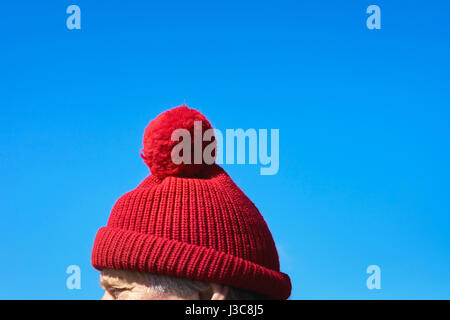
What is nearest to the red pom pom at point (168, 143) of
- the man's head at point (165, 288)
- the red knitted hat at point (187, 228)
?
the red knitted hat at point (187, 228)

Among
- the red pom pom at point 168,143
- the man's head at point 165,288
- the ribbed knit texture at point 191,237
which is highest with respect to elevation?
the red pom pom at point 168,143

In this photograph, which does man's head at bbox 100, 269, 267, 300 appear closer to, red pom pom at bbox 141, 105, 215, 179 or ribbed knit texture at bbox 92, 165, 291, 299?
ribbed knit texture at bbox 92, 165, 291, 299

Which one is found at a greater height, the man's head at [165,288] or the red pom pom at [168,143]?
the red pom pom at [168,143]

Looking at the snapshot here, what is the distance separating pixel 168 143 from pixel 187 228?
585mm

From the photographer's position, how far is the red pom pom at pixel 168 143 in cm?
445

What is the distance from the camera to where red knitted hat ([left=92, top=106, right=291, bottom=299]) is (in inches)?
161

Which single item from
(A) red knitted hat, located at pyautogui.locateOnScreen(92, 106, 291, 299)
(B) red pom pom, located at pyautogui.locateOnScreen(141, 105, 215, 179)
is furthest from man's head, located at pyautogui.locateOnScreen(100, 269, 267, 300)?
(B) red pom pom, located at pyautogui.locateOnScreen(141, 105, 215, 179)

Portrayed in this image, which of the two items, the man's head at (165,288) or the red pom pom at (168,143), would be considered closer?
the man's head at (165,288)

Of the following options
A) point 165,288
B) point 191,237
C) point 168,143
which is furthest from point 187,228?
point 168,143

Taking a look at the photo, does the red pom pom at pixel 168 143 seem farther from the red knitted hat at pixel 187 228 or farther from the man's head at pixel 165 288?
the man's head at pixel 165 288

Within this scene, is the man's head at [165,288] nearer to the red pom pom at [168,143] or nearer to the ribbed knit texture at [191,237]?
the ribbed knit texture at [191,237]
